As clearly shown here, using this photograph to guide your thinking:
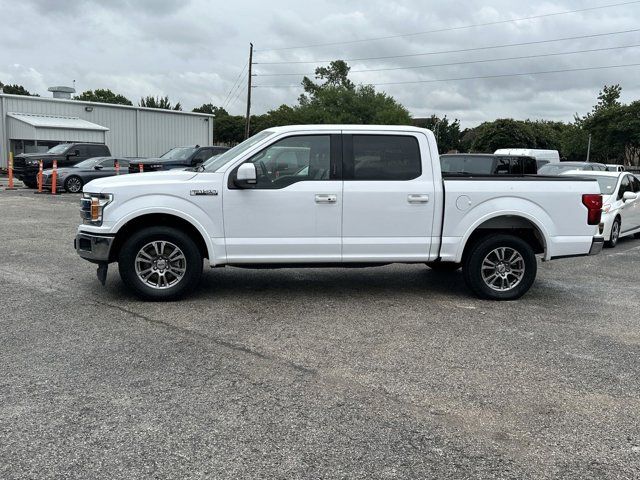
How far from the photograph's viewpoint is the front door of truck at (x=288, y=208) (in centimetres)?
658

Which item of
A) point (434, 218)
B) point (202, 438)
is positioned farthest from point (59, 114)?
point (202, 438)

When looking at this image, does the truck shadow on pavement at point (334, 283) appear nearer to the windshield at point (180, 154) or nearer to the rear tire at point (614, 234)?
the rear tire at point (614, 234)

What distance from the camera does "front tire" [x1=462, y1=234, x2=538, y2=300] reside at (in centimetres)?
706

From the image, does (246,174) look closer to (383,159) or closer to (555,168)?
(383,159)

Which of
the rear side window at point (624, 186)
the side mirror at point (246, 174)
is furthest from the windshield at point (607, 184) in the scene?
the side mirror at point (246, 174)

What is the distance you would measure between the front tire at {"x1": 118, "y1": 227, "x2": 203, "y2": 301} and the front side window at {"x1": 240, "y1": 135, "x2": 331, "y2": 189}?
1.06m

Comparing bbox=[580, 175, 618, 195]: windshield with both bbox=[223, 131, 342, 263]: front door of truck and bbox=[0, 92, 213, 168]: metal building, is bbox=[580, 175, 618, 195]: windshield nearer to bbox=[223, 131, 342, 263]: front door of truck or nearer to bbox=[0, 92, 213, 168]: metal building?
bbox=[223, 131, 342, 263]: front door of truck

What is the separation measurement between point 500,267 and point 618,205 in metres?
6.11

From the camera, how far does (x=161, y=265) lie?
6.62 metres

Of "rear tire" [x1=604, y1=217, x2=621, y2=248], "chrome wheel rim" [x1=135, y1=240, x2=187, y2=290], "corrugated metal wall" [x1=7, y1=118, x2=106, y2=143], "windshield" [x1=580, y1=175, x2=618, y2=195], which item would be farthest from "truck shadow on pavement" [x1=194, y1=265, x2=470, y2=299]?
"corrugated metal wall" [x1=7, y1=118, x2=106, y2=143]

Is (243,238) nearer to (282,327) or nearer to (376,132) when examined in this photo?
(282,327)

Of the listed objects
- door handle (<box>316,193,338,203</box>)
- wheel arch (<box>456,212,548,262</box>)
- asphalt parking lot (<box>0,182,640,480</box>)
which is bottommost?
asphalt parking lot (<box>0,182,640,480</box>)

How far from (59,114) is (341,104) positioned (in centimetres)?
3875

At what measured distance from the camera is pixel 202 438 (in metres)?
3.56
